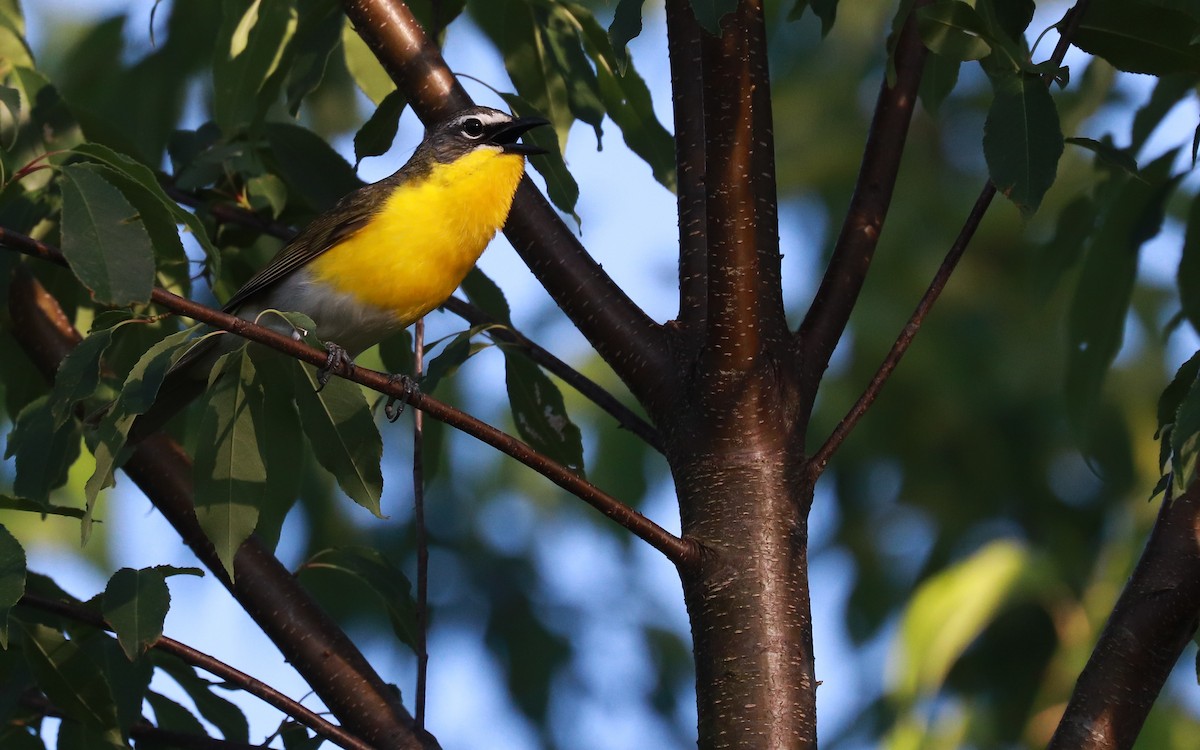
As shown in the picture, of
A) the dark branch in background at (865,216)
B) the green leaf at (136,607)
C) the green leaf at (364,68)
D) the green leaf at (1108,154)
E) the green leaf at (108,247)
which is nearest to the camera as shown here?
the green leaf at (108,247)

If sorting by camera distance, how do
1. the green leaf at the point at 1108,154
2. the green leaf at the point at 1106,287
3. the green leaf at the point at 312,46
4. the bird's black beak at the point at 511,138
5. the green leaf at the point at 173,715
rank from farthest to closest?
the bird's black beak at the point at 511,138 < the green leaf at the point at 1106,287 < the green leaf at the point at 312,46 < the green leaf at the point at 173,715 < the green leaf at the point at 1108,154

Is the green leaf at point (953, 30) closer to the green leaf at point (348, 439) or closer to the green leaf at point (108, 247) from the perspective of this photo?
the green leaf at point (348, 439)

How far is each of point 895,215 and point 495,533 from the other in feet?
10.8

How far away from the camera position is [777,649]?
2941 mm

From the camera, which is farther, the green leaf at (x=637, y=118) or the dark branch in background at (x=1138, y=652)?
the green leaf at (x=637, y=118)

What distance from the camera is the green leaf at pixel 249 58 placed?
384cm

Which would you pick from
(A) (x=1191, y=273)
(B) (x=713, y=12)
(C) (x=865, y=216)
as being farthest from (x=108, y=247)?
(A) (x=1191, y=273)

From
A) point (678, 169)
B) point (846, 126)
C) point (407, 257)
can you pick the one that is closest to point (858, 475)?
point (846, 126)

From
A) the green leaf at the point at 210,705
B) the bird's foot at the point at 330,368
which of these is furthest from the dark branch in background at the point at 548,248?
the green leaf at the point at 210,705

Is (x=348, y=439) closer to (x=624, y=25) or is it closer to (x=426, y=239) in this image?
(x=624, y=25)

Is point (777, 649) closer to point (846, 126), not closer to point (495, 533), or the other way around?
point (495, 533)

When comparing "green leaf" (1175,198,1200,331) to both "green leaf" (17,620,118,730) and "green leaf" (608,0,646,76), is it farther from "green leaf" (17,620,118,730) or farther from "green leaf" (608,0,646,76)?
"green leaf" (17,620,118,730)

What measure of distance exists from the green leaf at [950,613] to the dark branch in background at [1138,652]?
1664 mm

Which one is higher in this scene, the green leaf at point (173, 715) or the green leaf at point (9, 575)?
the green leaf at point (173, 715)
